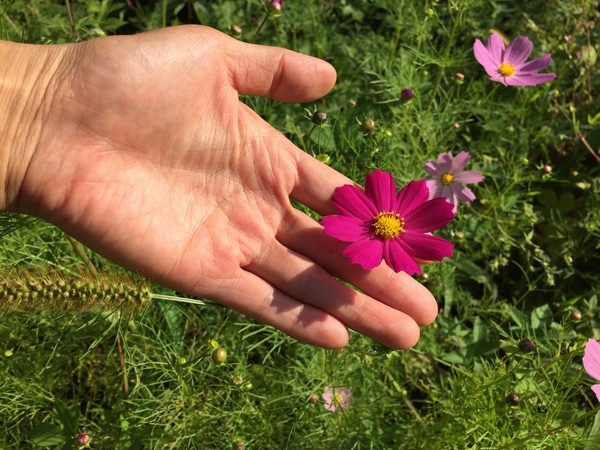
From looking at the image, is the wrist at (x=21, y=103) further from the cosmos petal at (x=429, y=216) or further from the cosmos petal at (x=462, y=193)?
the cosmos petal at (x=462, y=193)

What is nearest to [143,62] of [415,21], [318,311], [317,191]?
[317,191]

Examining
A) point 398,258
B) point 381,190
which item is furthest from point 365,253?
point 381,190

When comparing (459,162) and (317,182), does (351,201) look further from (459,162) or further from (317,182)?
(459,162)

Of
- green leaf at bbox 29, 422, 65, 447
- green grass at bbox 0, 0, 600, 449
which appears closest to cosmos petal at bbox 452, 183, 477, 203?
green grass at bbox 0, 0, 600, 449

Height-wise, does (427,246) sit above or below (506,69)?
below

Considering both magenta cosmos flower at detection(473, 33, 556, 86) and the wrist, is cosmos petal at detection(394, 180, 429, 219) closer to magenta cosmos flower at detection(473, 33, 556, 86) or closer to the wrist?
magenta cosmos flower at detection(473, 33, 556, 86)

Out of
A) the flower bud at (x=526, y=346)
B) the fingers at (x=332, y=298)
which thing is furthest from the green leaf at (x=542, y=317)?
the fingers at (x=332, y=298)
